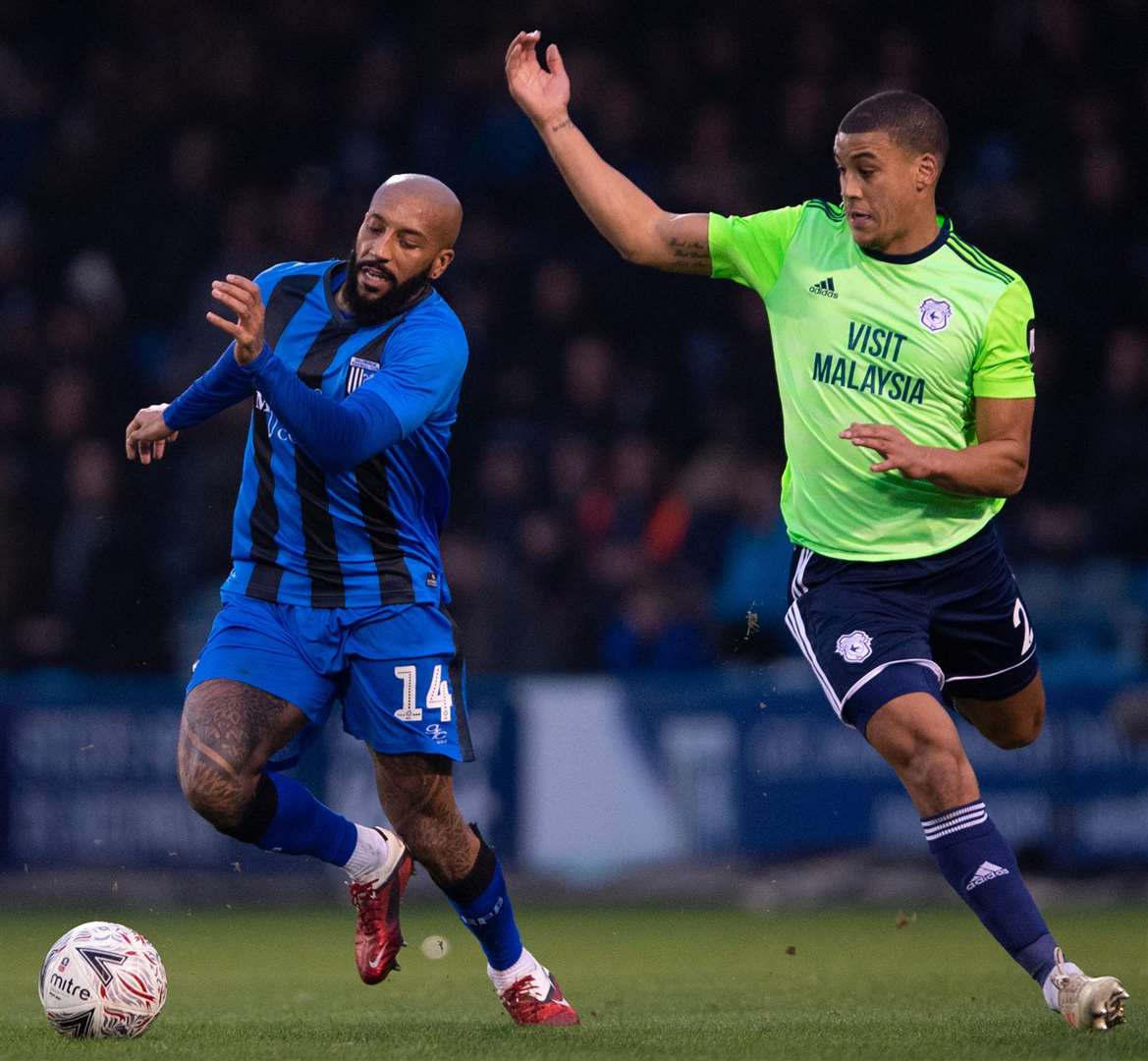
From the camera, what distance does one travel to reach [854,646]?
5.39 m

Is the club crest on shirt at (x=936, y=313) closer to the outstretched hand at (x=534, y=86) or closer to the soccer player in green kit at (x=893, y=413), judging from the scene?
the soccer player in green kit at (x=893, y=413)

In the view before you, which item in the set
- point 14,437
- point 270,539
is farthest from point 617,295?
point 270,539

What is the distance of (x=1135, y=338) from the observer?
1149 centimetres

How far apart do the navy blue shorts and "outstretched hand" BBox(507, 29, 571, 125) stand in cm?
135

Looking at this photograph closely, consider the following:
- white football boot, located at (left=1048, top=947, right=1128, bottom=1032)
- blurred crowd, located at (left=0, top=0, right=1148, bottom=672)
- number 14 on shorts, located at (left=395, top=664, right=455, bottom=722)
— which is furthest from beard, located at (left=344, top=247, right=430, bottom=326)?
blurred crowd, located at (left=0, top=0, right=1148, bottom=672)

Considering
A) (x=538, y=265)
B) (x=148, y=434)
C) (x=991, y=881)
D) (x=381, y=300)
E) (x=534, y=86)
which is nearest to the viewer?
(x=991, y=881)

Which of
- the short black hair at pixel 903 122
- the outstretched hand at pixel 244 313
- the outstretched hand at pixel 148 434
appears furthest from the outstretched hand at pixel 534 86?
the outstretched hand at pixel 148 434

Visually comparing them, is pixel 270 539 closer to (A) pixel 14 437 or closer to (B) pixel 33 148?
(A) pixel 14 437

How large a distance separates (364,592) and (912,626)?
145 cm

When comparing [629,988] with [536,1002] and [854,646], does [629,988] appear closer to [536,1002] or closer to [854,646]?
[536,1002]

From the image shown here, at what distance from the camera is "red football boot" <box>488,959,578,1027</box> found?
18.8 feet

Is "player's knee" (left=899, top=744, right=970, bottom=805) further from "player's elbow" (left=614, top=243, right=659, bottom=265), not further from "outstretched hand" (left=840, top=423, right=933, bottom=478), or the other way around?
"player's elbow" (left=614, top=243, right=659, bottom=265)

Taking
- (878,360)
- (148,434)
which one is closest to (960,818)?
(878,360)

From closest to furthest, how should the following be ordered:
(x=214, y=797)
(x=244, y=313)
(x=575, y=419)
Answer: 1. (x=244, y=313)
2. (x=214, y=797)
3. (x=575, y=419)
